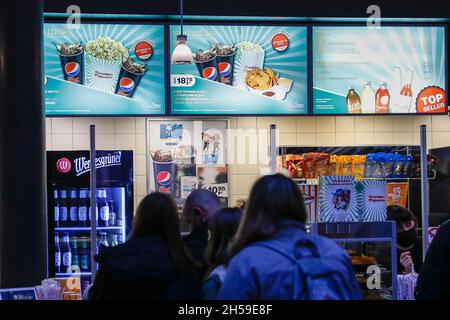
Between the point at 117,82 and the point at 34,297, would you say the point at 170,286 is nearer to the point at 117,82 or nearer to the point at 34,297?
the point at 34,297

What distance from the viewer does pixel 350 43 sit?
7836 millimetres

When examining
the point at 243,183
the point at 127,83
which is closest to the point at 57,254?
the point at 127,83

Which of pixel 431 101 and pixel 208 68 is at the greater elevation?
pixel 208 68

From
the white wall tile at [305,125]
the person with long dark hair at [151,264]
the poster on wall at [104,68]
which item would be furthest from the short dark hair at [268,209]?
the white wall tile at [305,125]

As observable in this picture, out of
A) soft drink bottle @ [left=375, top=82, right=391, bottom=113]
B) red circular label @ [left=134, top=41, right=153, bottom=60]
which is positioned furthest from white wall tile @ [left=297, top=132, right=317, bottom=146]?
red circular label @ [left=134, top=41, right=153, bottom=60]

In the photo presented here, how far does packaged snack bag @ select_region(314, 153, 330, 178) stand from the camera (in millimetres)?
7552

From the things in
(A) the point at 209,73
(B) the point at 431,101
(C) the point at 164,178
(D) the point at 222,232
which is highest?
(A) the point at 209,73

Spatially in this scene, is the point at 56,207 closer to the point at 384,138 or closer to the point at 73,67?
the point at 73,67

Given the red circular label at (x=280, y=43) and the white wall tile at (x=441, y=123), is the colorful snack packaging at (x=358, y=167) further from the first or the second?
the red circular label at (x=280, y=43)

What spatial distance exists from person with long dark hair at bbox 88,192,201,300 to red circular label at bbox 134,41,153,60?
442 centimetres

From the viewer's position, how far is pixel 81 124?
8109 millimetres

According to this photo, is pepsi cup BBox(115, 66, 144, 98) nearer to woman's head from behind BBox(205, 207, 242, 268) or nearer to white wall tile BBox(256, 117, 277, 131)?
white wall tile BBox(256, 117, 277, 131)

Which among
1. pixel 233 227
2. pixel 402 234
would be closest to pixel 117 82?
pixel 402 234

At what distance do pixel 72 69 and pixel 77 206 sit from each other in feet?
4.87
